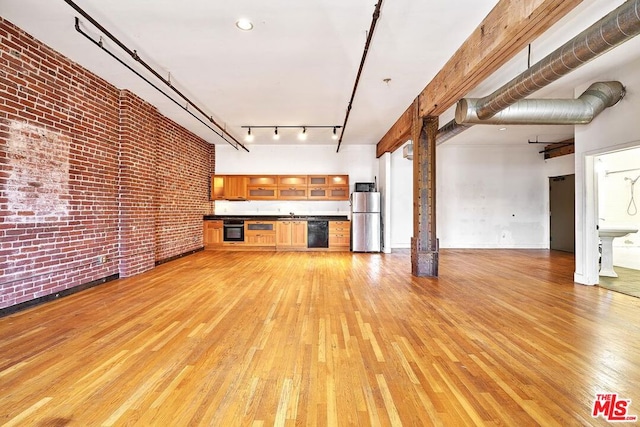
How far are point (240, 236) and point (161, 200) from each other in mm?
2410

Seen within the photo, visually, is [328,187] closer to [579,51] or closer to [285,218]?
[285,218]

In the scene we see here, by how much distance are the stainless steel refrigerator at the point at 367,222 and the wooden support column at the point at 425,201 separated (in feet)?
8.92

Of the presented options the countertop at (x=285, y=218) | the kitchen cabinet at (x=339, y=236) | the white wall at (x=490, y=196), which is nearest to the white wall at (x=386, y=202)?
the kitchen cabinet at (x=339, y=236)

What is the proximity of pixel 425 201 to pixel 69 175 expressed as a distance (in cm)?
494

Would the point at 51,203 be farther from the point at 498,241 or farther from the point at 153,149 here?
the point at 498,241

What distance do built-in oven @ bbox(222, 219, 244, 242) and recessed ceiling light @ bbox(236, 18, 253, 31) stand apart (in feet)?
18.2

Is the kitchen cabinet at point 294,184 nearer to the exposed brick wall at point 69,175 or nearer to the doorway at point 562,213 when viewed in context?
the exposed brick wall at point 69,175

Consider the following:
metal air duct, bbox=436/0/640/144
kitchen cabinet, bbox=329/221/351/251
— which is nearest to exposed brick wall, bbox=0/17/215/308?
kitchen cabinet, bbox=329/221/351/251

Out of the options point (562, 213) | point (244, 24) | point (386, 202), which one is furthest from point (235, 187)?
point (562, 213)

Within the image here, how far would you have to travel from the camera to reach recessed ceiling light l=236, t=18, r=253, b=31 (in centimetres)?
Answer: 297

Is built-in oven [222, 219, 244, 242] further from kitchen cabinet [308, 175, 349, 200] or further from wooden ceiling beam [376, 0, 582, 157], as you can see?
wooden ceiling beam [376, 0, 582, 157]

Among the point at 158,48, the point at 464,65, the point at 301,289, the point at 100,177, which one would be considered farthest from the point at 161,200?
the point at 464,65

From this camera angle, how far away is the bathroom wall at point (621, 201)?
18.8ft

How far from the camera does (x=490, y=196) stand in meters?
8.57
